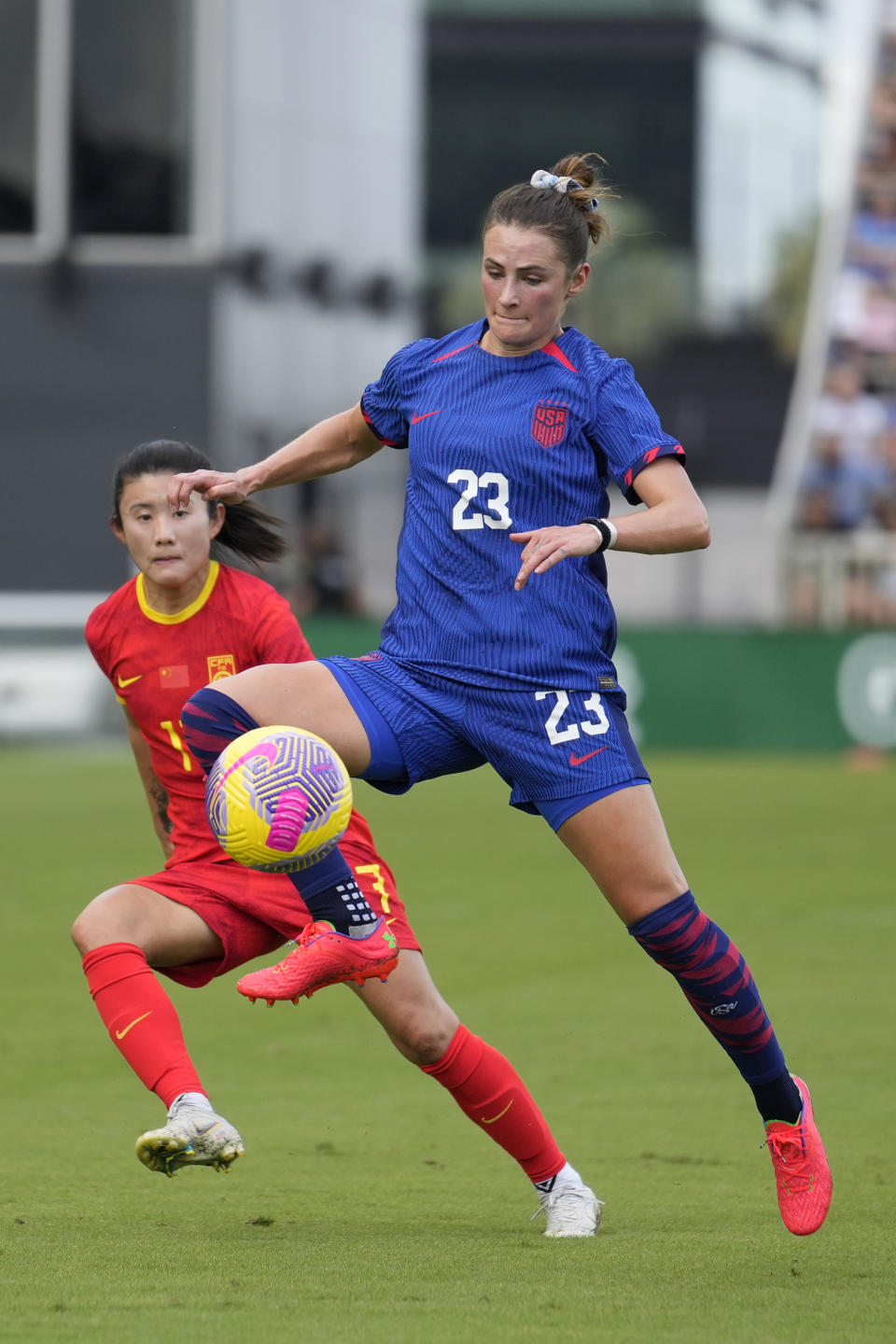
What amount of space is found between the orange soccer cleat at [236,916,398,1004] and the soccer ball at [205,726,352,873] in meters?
0.17

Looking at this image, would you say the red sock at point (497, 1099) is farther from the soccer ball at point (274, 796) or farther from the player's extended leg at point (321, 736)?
the soccer ball at point (274, 796)

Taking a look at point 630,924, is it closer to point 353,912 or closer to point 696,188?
point 353,912

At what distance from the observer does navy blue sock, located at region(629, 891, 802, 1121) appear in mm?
4492

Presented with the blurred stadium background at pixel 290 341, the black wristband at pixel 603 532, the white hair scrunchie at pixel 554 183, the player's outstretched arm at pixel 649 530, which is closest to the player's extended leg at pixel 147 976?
the player's outstretched arm at pixel 649 530

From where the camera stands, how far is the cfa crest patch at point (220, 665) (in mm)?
4965

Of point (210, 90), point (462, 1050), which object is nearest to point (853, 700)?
point (210, 90)

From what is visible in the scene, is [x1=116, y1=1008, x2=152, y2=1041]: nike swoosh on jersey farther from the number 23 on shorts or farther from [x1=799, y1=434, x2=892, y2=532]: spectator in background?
[x1=799, y1=434, x2=892, y2=532]: spectator in background

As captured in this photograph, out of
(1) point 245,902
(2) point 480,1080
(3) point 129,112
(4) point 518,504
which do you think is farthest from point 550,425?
(3) point 129,112

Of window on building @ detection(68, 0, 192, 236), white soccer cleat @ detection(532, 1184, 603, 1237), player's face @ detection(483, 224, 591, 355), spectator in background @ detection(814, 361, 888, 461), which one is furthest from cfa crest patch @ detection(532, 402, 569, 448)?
window on building @ detection(68, 0, 192, 236)

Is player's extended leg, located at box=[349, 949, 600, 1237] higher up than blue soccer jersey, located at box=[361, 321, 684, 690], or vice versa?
blue soccer jersey, located at box=[361, 321, 684, 690]

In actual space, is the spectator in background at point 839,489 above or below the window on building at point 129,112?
below

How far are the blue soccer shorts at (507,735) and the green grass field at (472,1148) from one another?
0.99 metres

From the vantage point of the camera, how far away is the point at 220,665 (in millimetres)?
4973

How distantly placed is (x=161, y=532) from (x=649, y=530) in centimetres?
120
